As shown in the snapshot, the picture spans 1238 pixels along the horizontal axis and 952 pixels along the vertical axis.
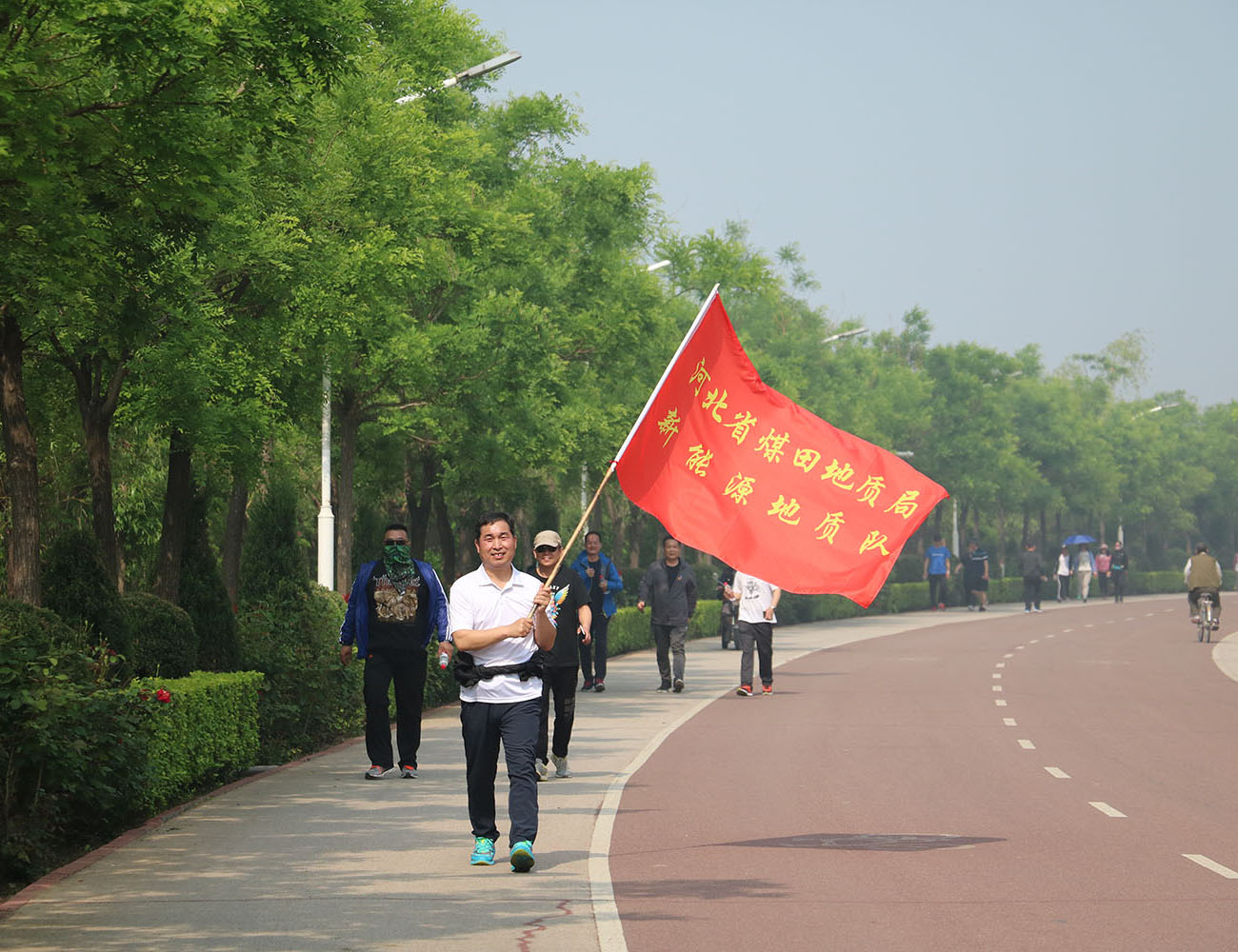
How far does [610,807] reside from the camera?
514 inches

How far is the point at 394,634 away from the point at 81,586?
2521mm

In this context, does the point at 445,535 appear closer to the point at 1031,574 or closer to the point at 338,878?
the point at 1031,574

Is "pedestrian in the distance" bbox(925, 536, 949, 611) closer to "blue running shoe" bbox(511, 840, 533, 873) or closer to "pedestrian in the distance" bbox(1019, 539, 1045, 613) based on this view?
"pedestrian in the distance" bbox(1019, 539, 1045, 613)

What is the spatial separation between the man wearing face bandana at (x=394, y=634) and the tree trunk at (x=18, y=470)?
304 centimetres

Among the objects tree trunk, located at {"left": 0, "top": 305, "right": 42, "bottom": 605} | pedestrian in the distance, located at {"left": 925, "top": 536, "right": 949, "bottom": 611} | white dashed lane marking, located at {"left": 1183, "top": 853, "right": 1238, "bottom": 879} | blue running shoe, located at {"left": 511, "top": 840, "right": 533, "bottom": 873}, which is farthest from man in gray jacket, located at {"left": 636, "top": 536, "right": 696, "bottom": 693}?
pedestrian in the distance, located at {"left": 925, "top": 536, "right": 949, "bottom": 611}

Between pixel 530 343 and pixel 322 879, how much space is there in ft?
68.4

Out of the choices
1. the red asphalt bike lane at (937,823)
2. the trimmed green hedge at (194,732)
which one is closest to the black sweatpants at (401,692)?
the trimmed green hedge at (194,732)

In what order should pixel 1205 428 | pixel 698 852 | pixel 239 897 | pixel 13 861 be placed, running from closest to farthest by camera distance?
pixel 239 897, pixel 13 861, pixel 698 852, pixel 1205 428

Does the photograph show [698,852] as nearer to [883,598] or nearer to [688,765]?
[688,765]

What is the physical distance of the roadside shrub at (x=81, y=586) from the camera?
13453 millimetres

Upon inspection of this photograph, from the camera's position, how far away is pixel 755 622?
23.8 meters

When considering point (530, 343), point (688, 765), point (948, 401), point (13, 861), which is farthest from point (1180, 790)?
point (948, 401)

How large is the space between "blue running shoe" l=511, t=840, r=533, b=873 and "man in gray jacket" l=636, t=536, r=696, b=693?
14.5 m

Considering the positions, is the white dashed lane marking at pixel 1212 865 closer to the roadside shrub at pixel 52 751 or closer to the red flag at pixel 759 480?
the red flag at pixel 759 480
